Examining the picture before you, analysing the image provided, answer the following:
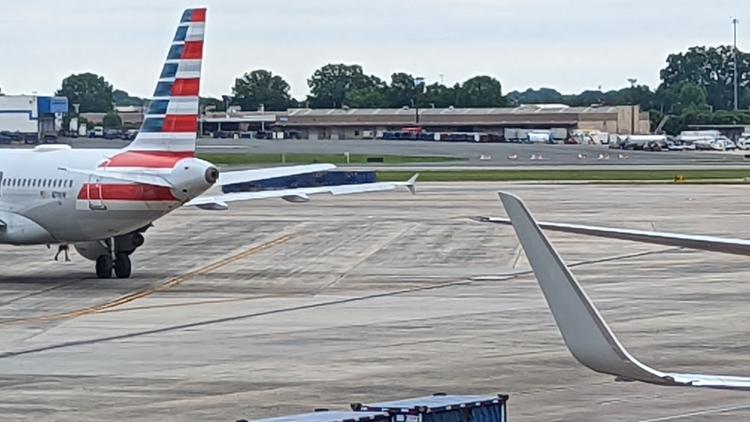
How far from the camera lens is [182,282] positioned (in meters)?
44.5

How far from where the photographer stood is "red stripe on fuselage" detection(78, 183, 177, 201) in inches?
1609

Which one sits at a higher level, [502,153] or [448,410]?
[448,410]

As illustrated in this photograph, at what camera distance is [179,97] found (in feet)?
138

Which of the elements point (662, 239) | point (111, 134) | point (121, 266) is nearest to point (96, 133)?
point (111, 134)

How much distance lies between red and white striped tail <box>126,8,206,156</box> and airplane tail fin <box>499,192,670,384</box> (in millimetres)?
30764

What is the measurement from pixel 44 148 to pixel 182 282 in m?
5.17

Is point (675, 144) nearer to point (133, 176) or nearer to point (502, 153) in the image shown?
point (502, 153)

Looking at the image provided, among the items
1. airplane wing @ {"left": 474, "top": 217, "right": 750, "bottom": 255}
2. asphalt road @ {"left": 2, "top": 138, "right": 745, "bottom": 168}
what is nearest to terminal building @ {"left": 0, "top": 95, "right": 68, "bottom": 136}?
asphalt road @ {"left": 2, "top": 138, "right": 745, "bottom": 168}

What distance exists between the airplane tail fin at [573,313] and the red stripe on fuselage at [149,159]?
99.4 feet

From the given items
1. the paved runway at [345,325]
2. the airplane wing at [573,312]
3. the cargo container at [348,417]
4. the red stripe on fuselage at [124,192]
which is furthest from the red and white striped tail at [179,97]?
the airplane wing at [573,312]

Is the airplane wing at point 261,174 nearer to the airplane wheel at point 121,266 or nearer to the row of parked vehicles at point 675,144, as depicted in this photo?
the airplane wheel at point 121,266

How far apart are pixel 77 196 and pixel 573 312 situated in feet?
105

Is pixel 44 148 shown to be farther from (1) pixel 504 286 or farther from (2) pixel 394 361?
(2) pixel 394 361

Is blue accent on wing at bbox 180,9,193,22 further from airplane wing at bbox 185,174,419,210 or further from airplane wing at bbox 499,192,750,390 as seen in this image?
airplane wing at bbox 499,192,750,390
